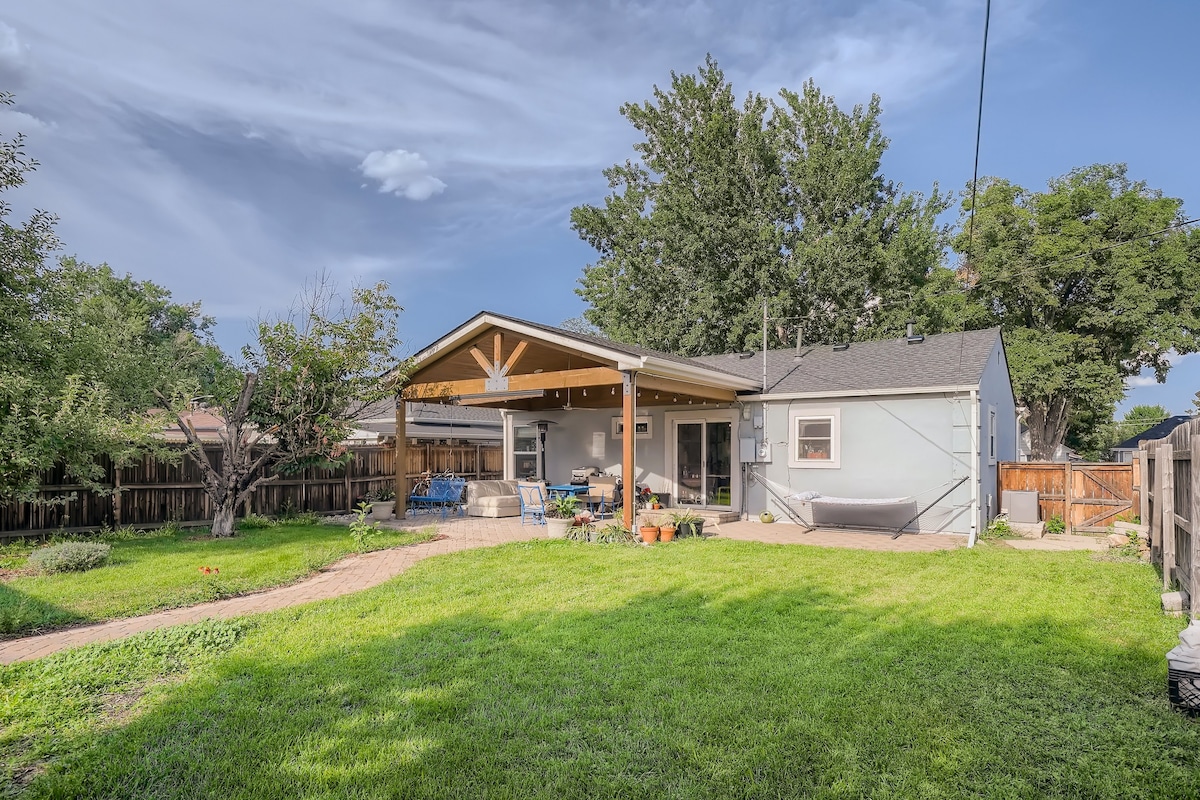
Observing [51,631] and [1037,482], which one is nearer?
[51,631]

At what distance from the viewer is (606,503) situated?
12906 mm

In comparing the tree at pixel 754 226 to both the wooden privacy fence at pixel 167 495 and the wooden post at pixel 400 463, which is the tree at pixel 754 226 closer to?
the wooden privacy fence at pixel 167 495

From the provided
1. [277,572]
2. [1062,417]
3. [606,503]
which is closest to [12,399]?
[277,572]

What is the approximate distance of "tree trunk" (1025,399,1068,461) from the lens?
2548 cm

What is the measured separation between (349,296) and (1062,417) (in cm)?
2741

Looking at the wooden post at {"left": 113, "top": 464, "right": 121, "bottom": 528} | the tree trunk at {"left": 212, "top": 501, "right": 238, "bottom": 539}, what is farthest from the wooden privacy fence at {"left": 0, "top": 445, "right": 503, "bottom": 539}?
the tree trunk at {"left": 212, "top": 501, "right": 238, "bottom": 539}

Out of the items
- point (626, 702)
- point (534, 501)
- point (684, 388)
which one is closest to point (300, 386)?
point (534, 501)

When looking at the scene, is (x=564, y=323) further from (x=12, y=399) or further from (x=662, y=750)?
(x=662, y=750)

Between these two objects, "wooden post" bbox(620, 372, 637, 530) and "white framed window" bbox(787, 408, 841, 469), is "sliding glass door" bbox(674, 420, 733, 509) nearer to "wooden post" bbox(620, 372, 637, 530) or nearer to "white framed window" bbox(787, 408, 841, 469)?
"white framed window" bbox(787, 408, 841, 469)

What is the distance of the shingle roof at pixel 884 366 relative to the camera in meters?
11.2

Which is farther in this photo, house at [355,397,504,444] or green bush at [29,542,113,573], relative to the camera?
house at [355,397,504,444]

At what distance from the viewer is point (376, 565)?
323 inches

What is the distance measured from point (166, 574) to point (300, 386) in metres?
4.36

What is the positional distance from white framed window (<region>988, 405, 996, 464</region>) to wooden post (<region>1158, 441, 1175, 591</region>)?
18.6ft
